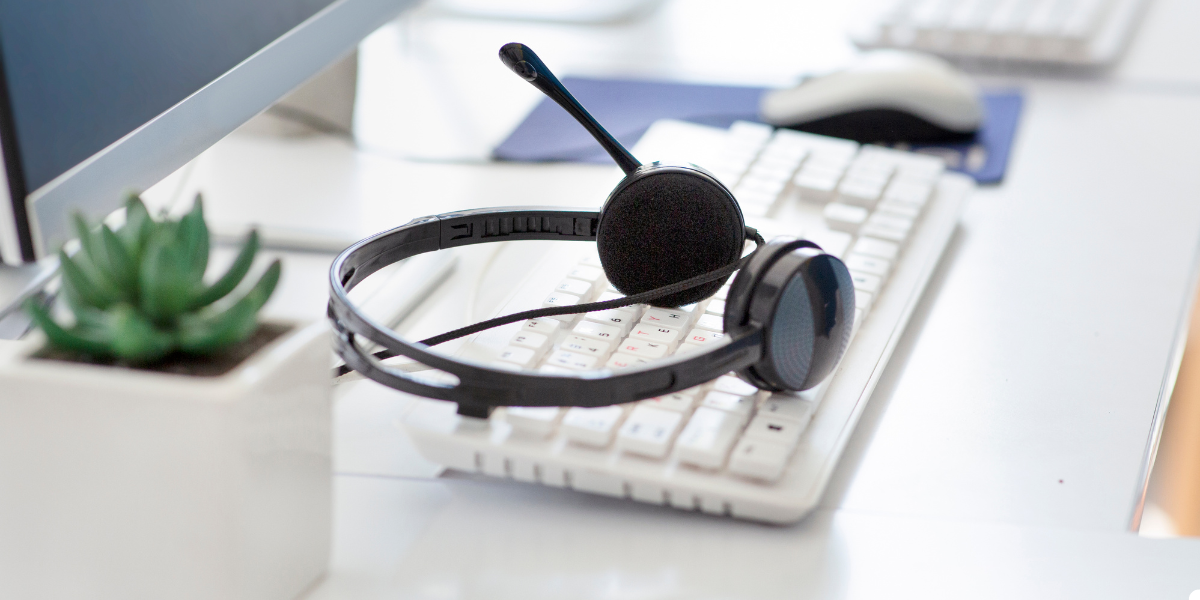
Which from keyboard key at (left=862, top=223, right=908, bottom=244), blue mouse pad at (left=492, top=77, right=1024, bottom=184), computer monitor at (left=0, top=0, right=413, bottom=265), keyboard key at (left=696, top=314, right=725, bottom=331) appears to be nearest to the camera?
computer monitor at (left=0, top=0, right=413, bottom=265)

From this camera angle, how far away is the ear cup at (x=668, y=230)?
491mm

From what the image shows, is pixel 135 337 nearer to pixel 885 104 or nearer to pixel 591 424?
pixel 591 424

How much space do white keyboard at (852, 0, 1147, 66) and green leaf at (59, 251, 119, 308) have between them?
88 centimetres

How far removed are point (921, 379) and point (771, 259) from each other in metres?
0.15

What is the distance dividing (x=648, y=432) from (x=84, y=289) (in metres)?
0.20

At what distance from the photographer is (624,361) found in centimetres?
47

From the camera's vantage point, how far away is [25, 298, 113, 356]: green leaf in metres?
0.31

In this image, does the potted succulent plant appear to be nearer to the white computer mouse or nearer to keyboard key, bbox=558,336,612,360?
keyboard key, bbox=558,336,612,360

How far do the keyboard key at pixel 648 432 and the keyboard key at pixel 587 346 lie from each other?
5cm

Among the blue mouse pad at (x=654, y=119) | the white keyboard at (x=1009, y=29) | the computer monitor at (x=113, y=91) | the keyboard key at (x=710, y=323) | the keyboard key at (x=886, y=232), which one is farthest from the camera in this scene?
the white keyboard at (x=1009, y=29)

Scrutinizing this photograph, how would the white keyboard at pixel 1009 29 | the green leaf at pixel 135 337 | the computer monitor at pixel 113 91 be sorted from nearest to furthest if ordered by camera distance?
1. the green leaf at pixel 135 337
2. the computer monitor at pixel 113 91
3. the white keyboard at pixel 1009 29

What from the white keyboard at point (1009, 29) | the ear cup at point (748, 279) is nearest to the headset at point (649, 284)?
the ear cup at point (748, 279)

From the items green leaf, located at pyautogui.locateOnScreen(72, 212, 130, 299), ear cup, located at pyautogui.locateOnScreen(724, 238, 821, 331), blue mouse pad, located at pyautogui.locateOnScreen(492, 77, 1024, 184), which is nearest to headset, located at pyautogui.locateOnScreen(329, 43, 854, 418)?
ear cup, located at pyautogui.locateOnScreen(724, 238, 821, 331)

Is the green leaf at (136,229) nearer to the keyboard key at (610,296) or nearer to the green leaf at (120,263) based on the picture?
the green leaf at (120,263)
